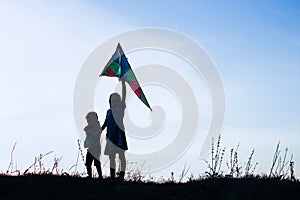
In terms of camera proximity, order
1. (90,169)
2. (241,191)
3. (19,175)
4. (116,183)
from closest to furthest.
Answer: (241,191)
(116,183)
(19,175)
(90,169)

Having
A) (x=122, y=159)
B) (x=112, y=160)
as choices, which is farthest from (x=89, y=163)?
(x=122, y=159)

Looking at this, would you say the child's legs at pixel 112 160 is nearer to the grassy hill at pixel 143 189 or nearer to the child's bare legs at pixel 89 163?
the child's bare legs at pixel 89 163

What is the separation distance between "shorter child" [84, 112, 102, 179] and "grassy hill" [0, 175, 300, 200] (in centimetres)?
149

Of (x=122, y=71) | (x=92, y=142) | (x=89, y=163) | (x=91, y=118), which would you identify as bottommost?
(x=89, y=163)

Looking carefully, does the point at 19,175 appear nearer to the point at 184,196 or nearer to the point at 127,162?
the point at 127,162

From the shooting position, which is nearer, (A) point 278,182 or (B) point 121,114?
(A) point 278,182

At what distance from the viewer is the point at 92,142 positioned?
14438 millimetres

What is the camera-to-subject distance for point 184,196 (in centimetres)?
1174

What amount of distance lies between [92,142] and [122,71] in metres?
1.93

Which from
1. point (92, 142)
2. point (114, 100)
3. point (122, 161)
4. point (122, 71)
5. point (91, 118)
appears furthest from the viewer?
point (122, 71)

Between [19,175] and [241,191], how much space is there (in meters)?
4.84

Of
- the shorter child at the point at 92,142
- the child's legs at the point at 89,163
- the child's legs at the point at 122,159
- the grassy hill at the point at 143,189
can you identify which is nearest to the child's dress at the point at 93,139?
the shorter child at the point at 92,142

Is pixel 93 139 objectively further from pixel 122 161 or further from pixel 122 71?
pixel 122 71

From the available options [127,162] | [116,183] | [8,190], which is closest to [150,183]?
[116,183]
